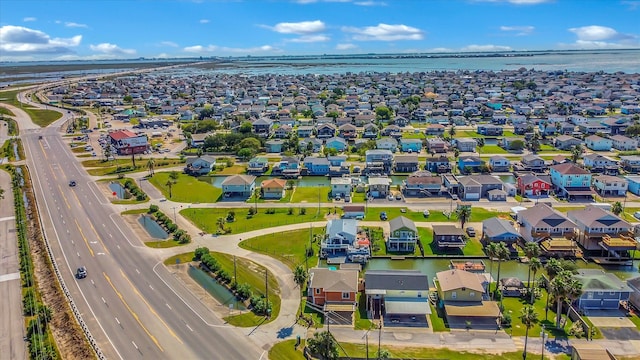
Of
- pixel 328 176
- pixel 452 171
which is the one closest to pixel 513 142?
pixel 452 171

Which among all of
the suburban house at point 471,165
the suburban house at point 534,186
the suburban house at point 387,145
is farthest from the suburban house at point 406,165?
the suburban house at point 534,186

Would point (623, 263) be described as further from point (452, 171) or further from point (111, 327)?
point (111, 327)

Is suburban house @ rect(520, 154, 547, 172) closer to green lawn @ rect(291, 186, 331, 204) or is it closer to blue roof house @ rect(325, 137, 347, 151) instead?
blue roof house @ rect(325, 137, 347, 151)

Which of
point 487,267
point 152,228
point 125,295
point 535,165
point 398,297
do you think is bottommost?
point 487,267

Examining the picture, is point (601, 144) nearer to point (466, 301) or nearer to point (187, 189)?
point (466, 301)

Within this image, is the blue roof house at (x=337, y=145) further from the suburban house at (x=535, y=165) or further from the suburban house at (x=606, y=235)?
the suburban house at (x=606, y=235)

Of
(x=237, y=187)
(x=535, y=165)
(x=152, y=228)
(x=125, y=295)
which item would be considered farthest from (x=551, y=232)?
(x=152, y=228)

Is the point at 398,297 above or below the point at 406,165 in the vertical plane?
below
